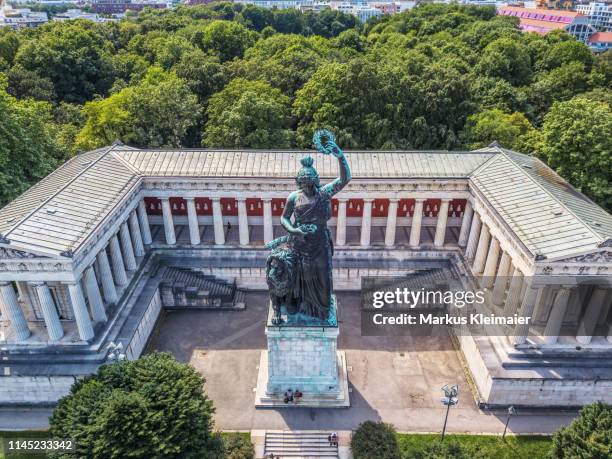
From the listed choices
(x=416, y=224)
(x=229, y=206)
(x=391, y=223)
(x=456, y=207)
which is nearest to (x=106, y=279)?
(x=229, y=206)

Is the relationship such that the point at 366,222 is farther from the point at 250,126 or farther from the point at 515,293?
the point at 250,126

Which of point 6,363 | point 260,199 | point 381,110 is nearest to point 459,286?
point 260,199

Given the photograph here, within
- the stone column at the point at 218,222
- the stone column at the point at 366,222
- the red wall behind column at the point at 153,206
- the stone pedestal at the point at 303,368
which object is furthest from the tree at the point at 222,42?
the stone pedestal at the point at 303,368

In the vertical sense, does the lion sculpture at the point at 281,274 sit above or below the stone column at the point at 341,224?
above

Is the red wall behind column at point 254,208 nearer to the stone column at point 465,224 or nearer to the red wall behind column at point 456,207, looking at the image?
the red wall behind column at point 456,207

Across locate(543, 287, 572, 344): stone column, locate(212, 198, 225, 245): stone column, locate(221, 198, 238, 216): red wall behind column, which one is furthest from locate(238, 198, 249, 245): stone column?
locate(543, 287, 572, 344): stone column

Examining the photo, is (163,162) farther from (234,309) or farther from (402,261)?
(402,261)
